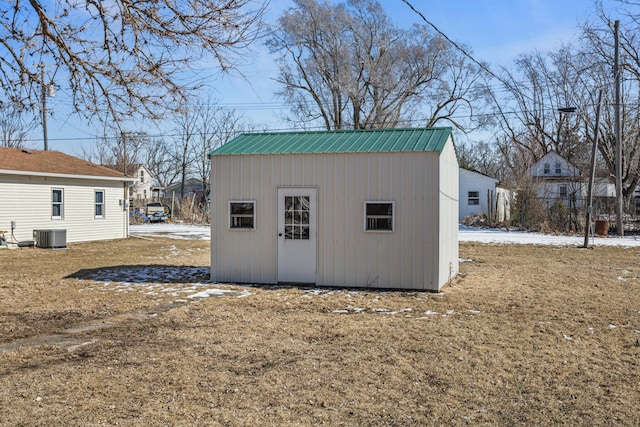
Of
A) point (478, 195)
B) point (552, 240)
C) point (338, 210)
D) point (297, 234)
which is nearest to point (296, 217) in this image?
point (297, 234)

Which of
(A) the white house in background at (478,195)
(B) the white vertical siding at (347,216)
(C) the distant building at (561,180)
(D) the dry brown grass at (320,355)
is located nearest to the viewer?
(D) the dry brown grass at (320,355)

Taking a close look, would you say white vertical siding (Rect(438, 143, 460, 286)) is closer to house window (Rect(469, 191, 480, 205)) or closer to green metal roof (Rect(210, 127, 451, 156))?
green metal roof (Rect(210, 127, 451, 156))

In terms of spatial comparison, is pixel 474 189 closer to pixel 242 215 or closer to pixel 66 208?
pixel 66 208

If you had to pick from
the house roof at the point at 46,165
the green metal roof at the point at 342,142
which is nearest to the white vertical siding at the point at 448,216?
the green metal roof at the point at 342,142

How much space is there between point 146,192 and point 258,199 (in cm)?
5873

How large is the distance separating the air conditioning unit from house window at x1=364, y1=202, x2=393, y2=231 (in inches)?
494

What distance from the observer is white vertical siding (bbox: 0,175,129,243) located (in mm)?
18359

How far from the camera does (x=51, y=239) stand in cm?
1823

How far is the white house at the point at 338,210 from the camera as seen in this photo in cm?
983

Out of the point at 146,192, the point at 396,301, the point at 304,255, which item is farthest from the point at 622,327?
the point at 146,192

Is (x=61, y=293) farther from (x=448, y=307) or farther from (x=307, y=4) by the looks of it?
(x=307, y=4)

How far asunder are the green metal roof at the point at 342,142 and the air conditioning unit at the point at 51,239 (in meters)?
9.86

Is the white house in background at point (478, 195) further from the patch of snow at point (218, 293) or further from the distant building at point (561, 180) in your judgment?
the patch of snow at point (218, 293)

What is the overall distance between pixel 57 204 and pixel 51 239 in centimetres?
215
